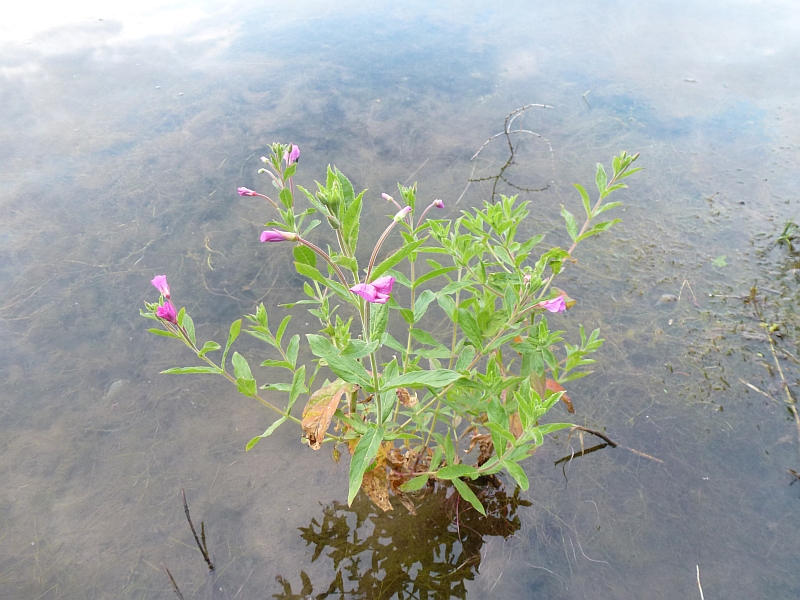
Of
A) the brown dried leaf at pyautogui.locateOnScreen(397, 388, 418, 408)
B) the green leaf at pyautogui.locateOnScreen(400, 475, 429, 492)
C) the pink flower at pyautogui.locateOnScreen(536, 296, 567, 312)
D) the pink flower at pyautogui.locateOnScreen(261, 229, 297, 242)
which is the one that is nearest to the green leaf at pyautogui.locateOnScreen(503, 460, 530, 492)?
the green leaf at pyautogui.locateOnScreen(400, 475, 429, 492)

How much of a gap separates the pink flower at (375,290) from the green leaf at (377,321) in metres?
0.25

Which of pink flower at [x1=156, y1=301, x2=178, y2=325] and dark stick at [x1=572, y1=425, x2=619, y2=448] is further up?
pink flower at [x1=156, y1=301, x2=178, y2=325]

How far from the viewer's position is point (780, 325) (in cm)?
287

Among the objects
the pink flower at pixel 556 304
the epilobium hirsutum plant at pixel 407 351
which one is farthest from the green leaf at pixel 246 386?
the pink flower at pixel 556 304

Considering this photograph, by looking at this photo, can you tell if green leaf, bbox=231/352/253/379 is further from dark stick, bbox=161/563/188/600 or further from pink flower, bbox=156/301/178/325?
dark stick, bbox=161/563/188/600

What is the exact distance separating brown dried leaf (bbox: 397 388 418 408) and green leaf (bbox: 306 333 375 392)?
0.56 m

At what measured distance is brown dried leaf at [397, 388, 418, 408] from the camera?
209cm

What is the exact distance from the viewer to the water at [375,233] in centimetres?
213

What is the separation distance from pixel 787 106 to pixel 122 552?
5373 millimetres

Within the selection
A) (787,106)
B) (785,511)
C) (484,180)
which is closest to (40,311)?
(484,180)

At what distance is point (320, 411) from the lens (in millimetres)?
1826

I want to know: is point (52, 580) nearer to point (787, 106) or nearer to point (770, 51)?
point (787, 106)

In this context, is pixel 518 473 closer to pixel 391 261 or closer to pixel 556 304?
pixel 556 304

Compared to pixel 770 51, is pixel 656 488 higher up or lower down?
lower down
